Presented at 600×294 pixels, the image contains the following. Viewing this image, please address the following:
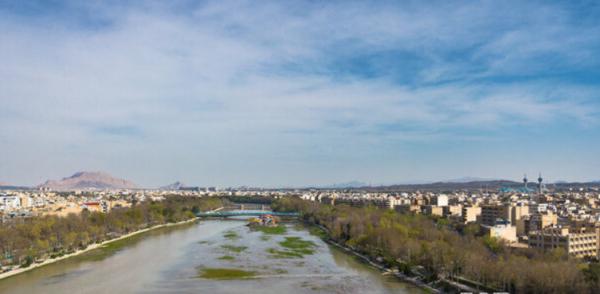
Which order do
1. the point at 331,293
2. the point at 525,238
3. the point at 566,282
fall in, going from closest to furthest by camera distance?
the point at 566,282
the point at 331,293
the point at 525,238

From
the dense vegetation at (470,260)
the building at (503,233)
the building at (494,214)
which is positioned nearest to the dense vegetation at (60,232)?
the dense vegetation at (470,260)

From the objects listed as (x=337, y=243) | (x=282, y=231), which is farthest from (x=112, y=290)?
(x=282, y=231)

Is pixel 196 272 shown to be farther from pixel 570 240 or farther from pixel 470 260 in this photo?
pixel 570 240

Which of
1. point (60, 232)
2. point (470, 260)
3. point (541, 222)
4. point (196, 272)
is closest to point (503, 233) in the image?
point (541, 222)

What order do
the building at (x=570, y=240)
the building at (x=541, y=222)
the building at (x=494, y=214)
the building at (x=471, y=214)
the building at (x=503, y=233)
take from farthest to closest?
the building at (x=471, y=214) → the building at (x=494, y=214) → the building at (x=541, y=222) → the building at (x=503, y=233) → the building at (x=570, y=240)

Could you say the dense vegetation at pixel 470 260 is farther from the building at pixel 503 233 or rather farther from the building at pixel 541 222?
the building at pixel 541 222

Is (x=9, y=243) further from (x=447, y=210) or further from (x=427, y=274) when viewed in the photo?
(x=447, y=210)

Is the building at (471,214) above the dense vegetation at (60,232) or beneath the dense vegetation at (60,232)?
above
